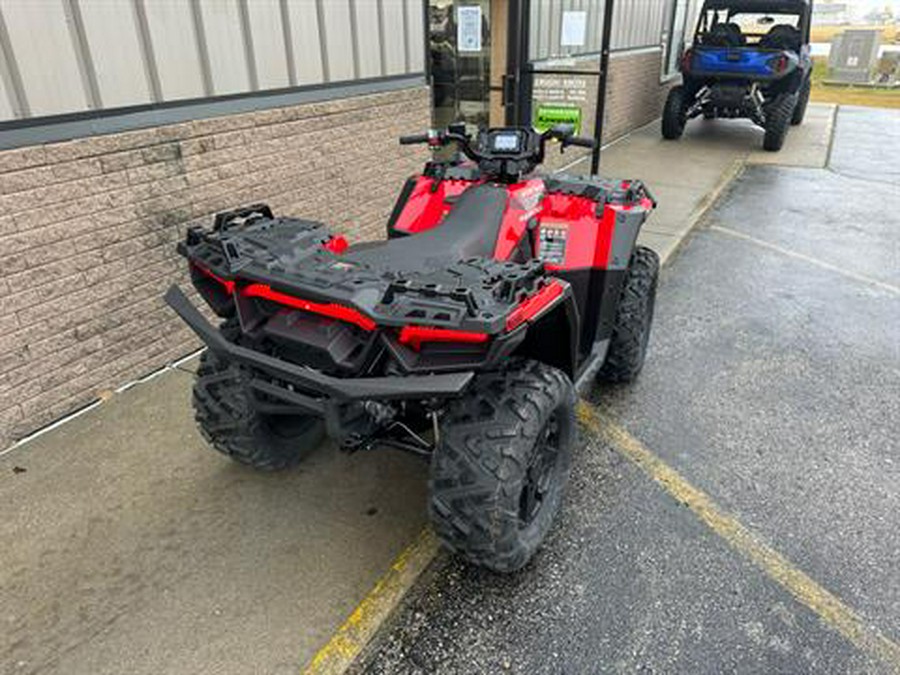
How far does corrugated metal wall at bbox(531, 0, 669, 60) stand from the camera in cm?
791

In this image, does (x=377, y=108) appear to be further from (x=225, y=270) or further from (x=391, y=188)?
(x=225, y=270)

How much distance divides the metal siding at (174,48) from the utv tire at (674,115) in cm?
956

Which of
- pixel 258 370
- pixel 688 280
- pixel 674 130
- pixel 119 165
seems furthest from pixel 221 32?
pixel 674 130

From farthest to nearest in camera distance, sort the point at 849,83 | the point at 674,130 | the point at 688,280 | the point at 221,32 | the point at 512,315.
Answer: the point at 849,83, the point at 674,130, the point at 688,280, the point at 221,32, the point at 512,315

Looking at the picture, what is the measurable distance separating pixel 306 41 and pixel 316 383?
3.35 m

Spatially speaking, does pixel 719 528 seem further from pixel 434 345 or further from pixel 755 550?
pixel 434 345

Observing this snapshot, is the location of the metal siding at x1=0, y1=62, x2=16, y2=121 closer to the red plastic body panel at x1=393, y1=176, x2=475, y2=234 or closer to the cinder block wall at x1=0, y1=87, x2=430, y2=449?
the cinder block wall at x1=0, y1=87, x2=430, y2=449

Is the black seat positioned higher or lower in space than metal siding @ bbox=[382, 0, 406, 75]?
lower

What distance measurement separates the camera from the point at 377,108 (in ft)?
17.2

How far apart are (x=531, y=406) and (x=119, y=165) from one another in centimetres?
259

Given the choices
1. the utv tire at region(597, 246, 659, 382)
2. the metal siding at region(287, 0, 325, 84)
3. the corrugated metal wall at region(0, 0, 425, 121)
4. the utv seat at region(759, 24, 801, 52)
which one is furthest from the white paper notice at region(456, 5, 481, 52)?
the utv seat at region(759, 24, 801, 52)

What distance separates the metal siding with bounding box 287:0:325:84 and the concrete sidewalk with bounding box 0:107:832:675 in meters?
2.38

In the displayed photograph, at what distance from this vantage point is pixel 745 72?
10633 millimetres

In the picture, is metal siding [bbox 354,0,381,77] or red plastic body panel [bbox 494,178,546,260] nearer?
red plastic body panel [bbox 494,178,546,260]
